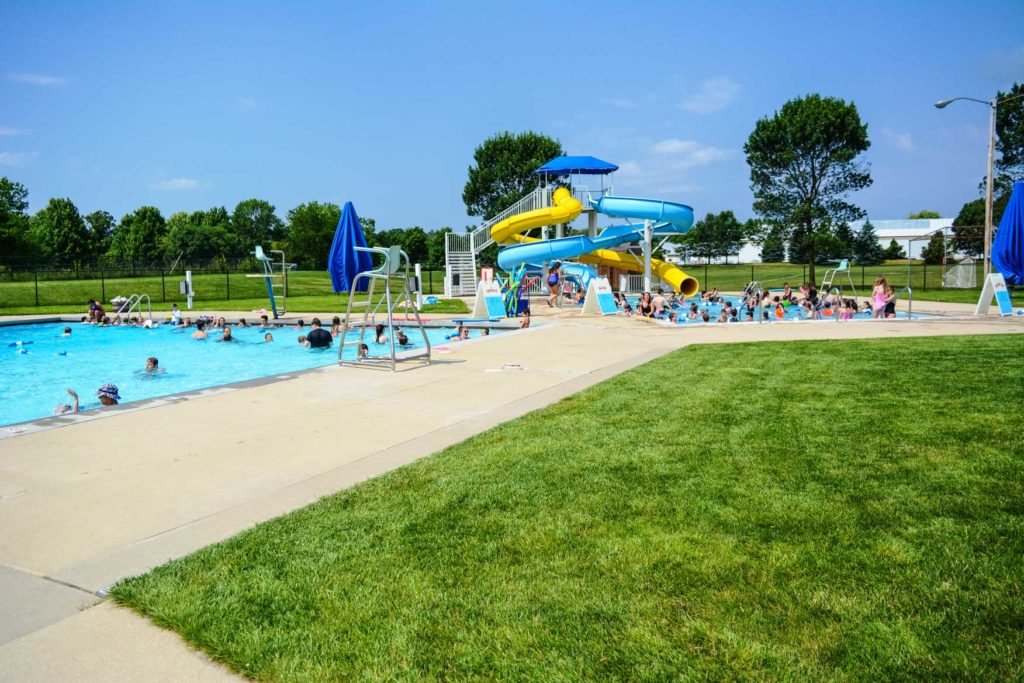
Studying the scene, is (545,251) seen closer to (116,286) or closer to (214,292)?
(214,292)

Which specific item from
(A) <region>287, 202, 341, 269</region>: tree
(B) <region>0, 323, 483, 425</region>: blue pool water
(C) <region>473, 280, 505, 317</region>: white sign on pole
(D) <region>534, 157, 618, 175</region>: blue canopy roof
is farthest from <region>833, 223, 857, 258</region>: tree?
(A) <region>287, 202, 341, 269</region>: tree

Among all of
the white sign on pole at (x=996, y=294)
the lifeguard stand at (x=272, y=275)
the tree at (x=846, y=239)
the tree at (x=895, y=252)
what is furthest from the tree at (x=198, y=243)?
the white sign on pole at (x=996, y=294)

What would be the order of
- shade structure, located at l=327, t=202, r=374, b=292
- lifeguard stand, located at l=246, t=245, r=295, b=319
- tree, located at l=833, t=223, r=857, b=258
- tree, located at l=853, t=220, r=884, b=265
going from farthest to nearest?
1. tree, located at l=853, t=220, r=884, b=265
2. tree, located at l=833, t=223, r=857, b=258
3. lifeguard stand, located at l=246, t=245, r=295, b=319
4. shade structure, located at l=327, t=202, r=374, b=292

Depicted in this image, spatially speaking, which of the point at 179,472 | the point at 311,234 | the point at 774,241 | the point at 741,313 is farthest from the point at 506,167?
the point at 179,472

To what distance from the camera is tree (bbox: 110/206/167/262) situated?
9088 cm

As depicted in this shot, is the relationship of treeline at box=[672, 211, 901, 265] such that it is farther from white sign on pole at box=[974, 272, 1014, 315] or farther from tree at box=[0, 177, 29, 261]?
tree at box=[0, 177, 29, 261]

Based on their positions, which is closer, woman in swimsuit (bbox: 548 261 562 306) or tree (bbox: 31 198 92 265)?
woman in swimsuit (bbox: 548 261 562 306)

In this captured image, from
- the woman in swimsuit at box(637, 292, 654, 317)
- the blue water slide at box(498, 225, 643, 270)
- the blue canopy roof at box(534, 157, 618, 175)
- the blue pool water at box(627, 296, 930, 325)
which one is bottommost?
the blue pool water at box(627, 296, 930, 325)

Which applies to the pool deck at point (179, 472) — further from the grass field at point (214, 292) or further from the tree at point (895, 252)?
the tree at point (895, 252)

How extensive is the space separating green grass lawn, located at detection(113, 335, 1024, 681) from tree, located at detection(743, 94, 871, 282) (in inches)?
1635

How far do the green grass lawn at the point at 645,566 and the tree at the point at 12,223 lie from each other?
193 feet

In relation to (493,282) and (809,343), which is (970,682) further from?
(493,282)

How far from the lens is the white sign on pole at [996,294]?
18297 millimetres

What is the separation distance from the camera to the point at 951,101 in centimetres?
2173
